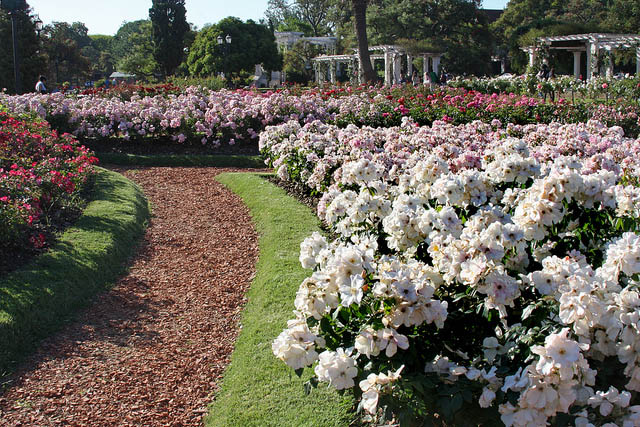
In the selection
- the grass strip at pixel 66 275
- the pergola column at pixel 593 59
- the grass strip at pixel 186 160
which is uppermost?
the pergola column at pixel 593 59

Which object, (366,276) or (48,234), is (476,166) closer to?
(366,276)

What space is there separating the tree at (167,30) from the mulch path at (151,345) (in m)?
43.0

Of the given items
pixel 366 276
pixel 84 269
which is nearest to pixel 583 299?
pixel 366 276

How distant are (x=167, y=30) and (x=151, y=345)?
46290 millimetres

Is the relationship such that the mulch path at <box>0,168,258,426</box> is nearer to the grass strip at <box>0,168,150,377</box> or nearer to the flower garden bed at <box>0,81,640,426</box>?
the grass strip at <box>0,168,150,377</box>

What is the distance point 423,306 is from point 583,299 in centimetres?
51

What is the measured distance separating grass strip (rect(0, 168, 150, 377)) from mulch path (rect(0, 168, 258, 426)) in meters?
0.13

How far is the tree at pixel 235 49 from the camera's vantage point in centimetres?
4141

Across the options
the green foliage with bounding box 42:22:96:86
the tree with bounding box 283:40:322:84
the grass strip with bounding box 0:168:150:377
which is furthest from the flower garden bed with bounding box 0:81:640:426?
the green foliage with bounding box 42:22:96:86

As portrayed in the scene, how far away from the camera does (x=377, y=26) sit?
154ft

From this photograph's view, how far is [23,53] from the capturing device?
3128 centimetres

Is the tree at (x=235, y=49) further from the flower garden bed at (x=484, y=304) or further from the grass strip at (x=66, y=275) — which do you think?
the flower garden bed at (x=484, y=304)

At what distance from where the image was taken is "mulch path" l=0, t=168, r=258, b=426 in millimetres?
3611

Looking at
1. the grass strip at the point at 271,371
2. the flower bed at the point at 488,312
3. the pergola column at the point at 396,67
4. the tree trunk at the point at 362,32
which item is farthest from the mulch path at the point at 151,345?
the pergola column at the point at 396,67
